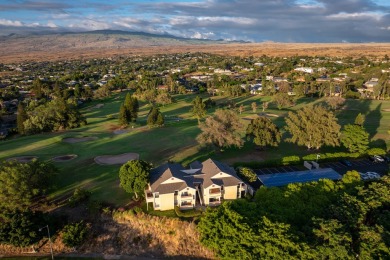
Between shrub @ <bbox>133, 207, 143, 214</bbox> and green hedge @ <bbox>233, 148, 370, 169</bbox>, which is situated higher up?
green hedge @ <bbox>233, 148, 370, 169</bbox>

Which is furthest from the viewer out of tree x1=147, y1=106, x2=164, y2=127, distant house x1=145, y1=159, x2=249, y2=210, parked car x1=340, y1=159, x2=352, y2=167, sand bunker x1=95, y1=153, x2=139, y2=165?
tree x1=147, y1=106, x2=164, y2=127

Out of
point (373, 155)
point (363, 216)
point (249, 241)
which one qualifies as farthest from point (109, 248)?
point (373, 155)

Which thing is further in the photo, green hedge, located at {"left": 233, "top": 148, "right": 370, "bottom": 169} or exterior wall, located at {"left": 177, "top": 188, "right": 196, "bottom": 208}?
green hedge, located at {"left": 233, "top": 148, "right": 370, "bottom": 169}

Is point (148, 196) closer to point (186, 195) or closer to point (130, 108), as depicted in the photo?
point (186, 195)

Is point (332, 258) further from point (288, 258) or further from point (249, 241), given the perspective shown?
point (249, 241)

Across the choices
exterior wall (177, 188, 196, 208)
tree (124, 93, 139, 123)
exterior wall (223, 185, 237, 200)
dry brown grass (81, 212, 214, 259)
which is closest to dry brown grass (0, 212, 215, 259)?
dry brown grass (81, 212, 214, 259)

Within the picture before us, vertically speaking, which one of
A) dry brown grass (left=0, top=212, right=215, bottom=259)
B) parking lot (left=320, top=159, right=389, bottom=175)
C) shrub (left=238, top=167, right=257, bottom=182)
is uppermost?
shrub (left=238, top=167, right=257, bottom=182)

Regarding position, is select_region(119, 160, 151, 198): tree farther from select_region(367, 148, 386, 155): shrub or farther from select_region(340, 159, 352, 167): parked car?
select_region(367, 148, 386, 155): shrub
